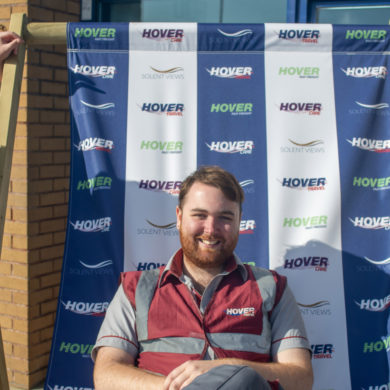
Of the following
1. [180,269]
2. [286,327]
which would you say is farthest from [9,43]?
[286,327]

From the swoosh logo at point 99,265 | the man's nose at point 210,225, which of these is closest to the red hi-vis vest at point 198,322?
the man's nose at point 210,225

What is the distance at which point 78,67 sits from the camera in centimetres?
282

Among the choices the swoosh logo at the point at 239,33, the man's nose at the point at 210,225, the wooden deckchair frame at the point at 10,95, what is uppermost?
the swoosh logo at the point at 239,33

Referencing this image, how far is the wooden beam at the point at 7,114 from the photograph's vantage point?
8.22 feet

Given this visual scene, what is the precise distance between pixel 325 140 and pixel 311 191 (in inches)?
11.5

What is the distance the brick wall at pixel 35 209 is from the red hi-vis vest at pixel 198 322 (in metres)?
1.54

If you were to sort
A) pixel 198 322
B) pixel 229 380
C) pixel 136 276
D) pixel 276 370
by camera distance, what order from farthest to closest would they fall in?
pixel 136 276 < pixel 198 322 < pixel 276 370 < pixel 229 380

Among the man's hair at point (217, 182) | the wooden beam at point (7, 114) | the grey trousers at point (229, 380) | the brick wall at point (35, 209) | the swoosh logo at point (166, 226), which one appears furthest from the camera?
the brick wall at point (35, 209)

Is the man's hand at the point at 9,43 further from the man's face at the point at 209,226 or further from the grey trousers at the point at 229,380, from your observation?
the grey trousers at the point at 229,380

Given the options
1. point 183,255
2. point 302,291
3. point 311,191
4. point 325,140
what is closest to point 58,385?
point 183,255

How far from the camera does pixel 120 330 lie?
7.33 feet

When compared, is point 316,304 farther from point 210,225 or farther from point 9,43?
point 9,43

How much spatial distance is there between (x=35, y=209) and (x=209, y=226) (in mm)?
1770

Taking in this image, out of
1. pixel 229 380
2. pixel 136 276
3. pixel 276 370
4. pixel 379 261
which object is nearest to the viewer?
pixel 229 380
